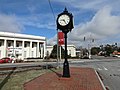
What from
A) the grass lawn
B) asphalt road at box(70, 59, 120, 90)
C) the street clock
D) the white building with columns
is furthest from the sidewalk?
the white building with columns

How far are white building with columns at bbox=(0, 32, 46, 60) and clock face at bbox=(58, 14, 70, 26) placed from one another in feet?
194

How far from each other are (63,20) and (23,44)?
75398 millimetres

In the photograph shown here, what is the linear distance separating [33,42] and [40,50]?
15.2 ft

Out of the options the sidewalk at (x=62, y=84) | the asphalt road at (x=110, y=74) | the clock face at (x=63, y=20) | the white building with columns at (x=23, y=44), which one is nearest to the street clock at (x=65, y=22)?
the clock face at (x=63, y=20)

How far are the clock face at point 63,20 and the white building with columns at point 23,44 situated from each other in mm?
59095

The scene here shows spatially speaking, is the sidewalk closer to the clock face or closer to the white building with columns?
the clock face

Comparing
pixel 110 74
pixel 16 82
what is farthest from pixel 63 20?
pixel 110 74

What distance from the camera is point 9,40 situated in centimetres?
8350

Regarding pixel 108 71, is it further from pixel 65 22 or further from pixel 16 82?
pixel 16 82

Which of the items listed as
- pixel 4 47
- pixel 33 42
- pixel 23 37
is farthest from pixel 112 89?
pixel 33 42

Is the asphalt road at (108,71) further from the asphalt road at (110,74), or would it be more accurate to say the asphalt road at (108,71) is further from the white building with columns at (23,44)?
the white building with columns at (23,44)

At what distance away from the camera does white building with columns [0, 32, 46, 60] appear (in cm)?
8031

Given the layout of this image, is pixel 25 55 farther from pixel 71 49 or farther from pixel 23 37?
pixel 71 49

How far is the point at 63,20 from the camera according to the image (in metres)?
15.3
